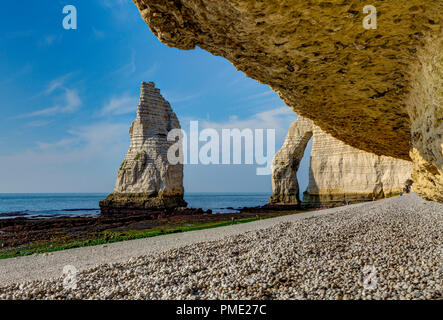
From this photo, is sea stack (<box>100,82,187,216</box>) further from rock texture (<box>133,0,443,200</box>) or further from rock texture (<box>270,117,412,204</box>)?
rock texture (<box>133,0,443,200</box>)

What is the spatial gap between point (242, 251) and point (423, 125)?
4775 millimetres

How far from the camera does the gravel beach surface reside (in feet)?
12.4

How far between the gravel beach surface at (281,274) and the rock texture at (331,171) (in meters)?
25.0

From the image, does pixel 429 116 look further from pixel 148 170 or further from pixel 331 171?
pixel 148 170

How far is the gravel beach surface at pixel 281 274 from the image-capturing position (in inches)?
149

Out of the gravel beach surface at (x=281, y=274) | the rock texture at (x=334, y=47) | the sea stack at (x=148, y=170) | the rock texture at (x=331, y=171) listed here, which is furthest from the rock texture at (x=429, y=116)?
the sea stack at (x=148, y=170)

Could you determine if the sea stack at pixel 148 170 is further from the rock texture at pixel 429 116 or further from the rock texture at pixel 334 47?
the rock texture at pixel 429 116

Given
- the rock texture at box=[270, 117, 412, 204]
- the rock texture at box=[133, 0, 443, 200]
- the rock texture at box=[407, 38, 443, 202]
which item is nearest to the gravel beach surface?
the rock texture at box=[407, 38, 443, 202]

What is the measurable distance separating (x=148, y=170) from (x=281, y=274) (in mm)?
29257

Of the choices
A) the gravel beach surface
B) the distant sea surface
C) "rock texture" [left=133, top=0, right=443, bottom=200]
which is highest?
"rock texture" [left=133, top=0, right=443, bottom=200]

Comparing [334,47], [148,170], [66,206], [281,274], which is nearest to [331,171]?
[148,170]

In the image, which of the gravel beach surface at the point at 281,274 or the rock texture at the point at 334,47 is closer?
the rock texture at the point at 334,47

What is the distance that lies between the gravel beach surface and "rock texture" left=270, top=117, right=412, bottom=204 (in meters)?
25.0
